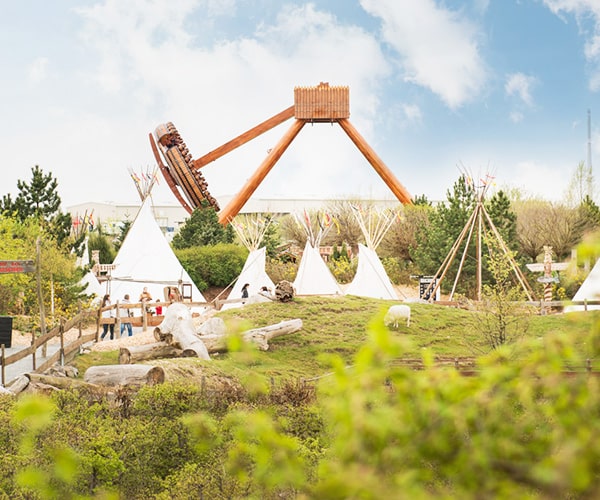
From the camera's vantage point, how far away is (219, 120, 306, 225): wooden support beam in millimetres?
33344

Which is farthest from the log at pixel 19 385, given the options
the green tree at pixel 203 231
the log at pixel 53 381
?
the green tree at pixel 203 231

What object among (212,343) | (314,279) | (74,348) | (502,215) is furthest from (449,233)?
(74,348)

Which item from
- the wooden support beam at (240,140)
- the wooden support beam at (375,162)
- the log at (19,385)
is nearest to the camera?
the log at (19,385)

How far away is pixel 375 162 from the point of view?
3434cm

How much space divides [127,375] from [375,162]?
2526 centimetres

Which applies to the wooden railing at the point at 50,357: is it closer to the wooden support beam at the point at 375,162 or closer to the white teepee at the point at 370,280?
the white teepee at the point at 370,280

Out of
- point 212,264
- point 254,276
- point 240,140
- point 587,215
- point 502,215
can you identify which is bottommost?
point 254,276

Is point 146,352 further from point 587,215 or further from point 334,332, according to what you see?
point 587,215

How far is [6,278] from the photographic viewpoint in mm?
17312

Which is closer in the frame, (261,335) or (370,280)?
(261,335)

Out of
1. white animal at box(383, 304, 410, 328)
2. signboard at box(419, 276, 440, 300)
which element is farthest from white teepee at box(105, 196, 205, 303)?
white animal at box(383, 304, 410, 328)

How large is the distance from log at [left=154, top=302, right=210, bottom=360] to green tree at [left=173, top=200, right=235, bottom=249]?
56.0 ft

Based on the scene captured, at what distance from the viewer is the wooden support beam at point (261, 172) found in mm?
33344

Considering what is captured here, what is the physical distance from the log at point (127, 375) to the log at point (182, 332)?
2.58 meters
